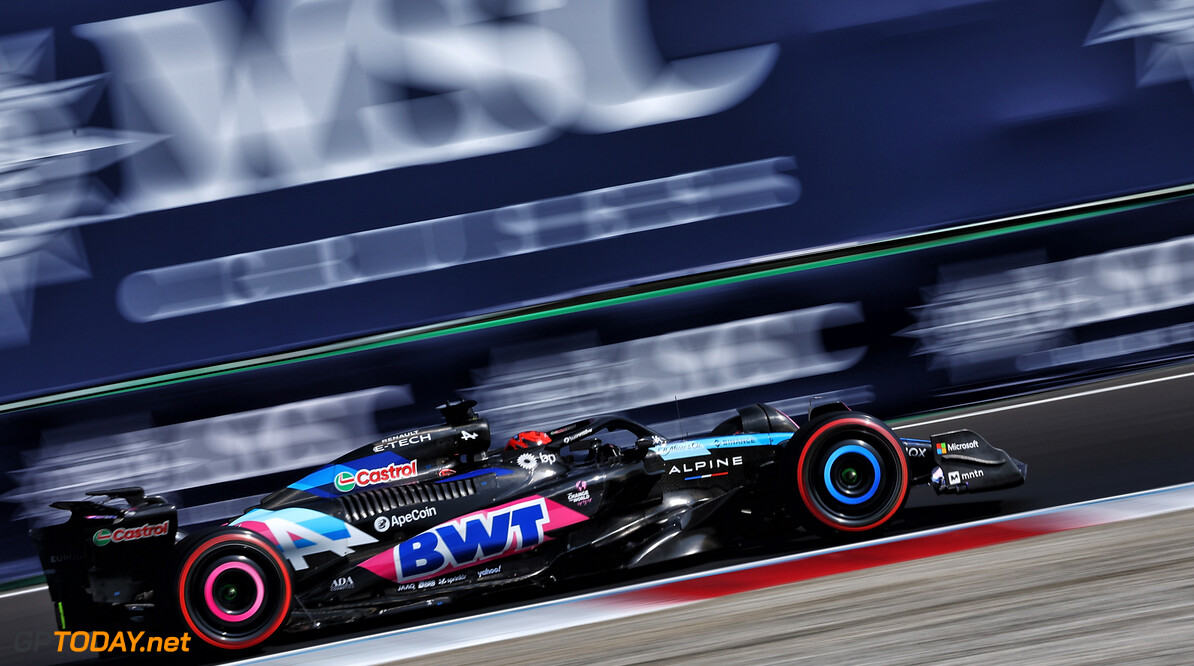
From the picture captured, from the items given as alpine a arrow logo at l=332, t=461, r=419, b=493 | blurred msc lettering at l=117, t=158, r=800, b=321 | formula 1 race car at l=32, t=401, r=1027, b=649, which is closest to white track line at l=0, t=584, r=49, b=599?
blurred msc lettering at l=117, t=158, r=800, b=321

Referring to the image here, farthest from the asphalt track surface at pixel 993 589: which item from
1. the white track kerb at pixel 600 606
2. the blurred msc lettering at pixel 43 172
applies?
the blurred msc lettering at pixel 43 172

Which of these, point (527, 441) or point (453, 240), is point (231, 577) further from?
point (453, 240)

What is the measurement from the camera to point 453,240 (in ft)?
20.5

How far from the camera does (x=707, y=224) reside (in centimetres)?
634

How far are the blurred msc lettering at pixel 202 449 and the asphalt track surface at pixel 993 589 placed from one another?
643mm

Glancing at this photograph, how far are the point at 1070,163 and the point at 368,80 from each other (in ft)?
13.6

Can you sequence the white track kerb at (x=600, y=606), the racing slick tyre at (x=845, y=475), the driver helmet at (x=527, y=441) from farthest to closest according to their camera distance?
the driver helmet at (x=527, y=441)
the racing slick tyre at (x=845, y=475)
the white track kerb at (x=600, y=606)

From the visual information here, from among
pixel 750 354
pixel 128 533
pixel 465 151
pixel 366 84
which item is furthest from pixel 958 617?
pixel 366 84

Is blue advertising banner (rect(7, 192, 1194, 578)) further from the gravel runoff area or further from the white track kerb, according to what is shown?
the gravel runoff area

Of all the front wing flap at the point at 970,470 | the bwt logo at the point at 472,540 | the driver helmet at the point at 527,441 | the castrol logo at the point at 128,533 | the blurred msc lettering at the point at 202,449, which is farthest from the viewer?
the blurred msc lettering at the point at 202,449

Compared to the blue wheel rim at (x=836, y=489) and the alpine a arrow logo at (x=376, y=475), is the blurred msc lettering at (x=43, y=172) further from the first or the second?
the blue wheel rim at (x=836, y=489)

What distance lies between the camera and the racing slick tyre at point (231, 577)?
13.5 feet

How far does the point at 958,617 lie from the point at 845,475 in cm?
121

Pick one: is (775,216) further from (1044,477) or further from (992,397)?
(1044,477)
